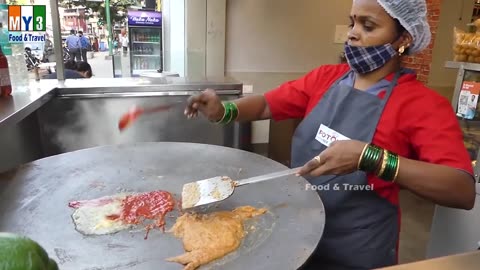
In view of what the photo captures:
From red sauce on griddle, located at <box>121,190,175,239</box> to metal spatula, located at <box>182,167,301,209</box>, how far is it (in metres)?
0.06

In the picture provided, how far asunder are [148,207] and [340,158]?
0.58 metres

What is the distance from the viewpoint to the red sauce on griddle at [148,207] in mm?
983

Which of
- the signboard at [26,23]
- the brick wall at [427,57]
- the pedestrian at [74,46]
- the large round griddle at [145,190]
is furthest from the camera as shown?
the pedestrian at [74,46]

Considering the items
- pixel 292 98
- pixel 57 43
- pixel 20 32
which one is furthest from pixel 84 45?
pixel 292 98

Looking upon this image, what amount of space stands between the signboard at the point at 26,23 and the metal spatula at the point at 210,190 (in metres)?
1.45

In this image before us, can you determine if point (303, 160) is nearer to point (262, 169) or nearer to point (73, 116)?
point (262, 169)

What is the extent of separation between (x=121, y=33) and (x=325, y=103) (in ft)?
13.8

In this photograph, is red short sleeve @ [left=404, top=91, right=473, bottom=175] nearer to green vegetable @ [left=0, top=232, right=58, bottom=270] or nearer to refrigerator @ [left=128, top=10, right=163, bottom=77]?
green vegetable @ [left=0, top=232, right=58, bottom=270]

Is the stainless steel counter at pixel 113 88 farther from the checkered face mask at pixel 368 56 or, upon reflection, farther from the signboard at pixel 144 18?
the signboard at pixel 144 18

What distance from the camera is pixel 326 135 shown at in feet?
3.88

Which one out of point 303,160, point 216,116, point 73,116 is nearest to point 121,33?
point 73,116

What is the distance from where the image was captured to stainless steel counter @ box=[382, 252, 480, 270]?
540 mm

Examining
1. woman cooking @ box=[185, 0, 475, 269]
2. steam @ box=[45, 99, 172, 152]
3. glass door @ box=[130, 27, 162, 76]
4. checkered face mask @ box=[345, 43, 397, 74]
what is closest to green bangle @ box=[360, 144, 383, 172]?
woman cooking @ box=[185, 0, 475, 269]

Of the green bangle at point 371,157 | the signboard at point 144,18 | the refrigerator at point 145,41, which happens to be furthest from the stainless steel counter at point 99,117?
the signboard at point 144,18
